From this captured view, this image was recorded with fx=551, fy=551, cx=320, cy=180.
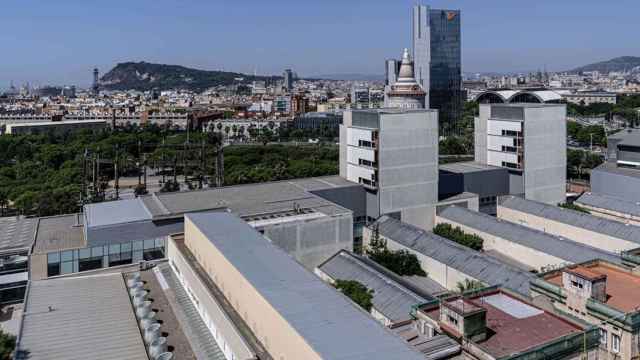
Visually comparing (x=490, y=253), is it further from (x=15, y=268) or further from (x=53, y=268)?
(x=15, y=268)

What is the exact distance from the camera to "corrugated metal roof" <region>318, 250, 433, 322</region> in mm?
20188

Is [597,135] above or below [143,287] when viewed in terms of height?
Result: above

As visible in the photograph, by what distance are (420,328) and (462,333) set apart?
4.86ft

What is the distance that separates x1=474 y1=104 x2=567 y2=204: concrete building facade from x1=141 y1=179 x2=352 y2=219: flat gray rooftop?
1106 cm

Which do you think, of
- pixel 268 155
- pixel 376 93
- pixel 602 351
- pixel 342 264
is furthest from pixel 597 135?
pixel 376 93

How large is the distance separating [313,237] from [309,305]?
1124 centimetres

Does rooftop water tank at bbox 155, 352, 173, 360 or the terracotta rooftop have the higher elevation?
the terracotta rooftop

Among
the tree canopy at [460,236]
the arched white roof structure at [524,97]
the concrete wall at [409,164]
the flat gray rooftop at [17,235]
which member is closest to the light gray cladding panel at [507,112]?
the concrete wall at [409,164]

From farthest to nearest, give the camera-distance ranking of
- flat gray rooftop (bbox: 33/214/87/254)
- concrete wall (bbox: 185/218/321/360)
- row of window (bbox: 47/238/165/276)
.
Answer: flat gray rooftop (bbox: 33/214/87/254) → row of window (bbox: 47/238/165/276) → concrete wall (bbox: 185/218/321/360)

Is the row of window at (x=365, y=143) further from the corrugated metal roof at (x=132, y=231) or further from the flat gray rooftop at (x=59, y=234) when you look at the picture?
the flat gray rooftop at (x=59, y=234)

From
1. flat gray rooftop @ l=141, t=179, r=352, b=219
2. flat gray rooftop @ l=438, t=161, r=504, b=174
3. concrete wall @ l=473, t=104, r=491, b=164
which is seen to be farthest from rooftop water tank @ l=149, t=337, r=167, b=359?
concrete wall @ l=473, t=104, r=491, b=164

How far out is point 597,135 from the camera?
234ft

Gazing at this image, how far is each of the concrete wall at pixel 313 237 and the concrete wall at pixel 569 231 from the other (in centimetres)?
1160

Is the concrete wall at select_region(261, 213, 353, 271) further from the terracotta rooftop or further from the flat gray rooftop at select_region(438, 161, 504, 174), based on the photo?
the terracotta rooftop
